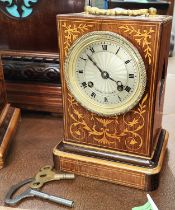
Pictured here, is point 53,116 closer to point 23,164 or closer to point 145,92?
point 23,164

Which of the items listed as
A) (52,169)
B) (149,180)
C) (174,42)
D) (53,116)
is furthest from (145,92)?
(174,42)

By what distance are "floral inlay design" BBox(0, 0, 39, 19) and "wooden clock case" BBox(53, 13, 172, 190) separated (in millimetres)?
350

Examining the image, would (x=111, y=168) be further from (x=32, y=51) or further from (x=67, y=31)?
(x=32, y=51)

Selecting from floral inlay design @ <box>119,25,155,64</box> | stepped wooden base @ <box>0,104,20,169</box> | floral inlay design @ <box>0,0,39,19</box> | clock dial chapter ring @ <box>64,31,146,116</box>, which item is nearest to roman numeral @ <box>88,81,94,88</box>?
clock dial chapter ring @ <box>64,31,146,116</box>

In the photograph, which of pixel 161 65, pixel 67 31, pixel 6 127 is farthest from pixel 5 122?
pixel 161 65

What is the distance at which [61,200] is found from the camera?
675mm

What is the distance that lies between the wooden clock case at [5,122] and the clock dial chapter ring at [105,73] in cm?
27

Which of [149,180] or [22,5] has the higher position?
[22,5]

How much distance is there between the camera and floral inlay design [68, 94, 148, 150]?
0.71 meters

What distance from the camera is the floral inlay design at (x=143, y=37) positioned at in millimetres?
622

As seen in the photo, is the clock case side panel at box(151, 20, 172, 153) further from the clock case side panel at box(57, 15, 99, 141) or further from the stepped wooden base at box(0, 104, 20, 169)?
the stepped wooden base at box(0, 104, 20, 169)

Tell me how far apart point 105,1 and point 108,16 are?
537 millimetres

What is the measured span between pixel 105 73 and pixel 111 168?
0.24 metres

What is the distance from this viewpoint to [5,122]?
0.92 metres
